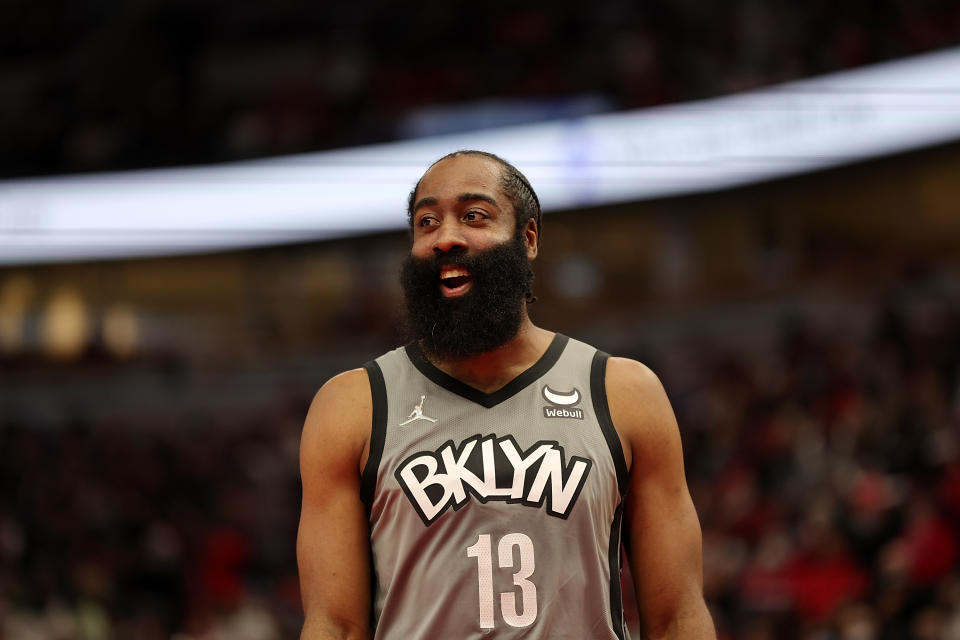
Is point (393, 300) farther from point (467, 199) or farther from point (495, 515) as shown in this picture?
point (495, 515)

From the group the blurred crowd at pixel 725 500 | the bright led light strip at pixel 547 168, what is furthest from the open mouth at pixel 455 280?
the bright led light strip at pixel 547 168

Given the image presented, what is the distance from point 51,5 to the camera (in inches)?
696

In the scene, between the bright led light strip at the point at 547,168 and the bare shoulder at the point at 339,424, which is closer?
the bare shoulder at the point at 339,424

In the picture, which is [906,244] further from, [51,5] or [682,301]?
[51,5]

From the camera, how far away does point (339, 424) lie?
87.5 inches

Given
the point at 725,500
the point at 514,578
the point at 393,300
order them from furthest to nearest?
the point at 725,500 → the point at 393,300 → the point at 514,578

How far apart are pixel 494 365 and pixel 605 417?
0.80ft

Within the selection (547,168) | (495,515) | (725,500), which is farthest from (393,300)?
(495,515)

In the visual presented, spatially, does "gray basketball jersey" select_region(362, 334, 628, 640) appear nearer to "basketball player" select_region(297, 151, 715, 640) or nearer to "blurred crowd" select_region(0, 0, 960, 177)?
"basketball player" select_region(297, 151, 715, 640)

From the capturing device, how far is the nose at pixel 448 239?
89.2 inches

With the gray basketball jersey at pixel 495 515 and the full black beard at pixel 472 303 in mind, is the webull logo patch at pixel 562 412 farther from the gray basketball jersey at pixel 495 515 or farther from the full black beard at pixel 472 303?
the full black beard at pixel 472 303

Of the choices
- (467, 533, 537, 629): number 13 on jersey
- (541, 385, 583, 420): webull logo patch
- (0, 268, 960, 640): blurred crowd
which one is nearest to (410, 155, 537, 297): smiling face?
(541, 385, 583, 420): webull logo patch

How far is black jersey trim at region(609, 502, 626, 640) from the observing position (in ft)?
7.22

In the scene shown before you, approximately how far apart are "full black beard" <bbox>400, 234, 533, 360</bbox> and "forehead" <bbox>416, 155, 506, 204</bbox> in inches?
4.4
